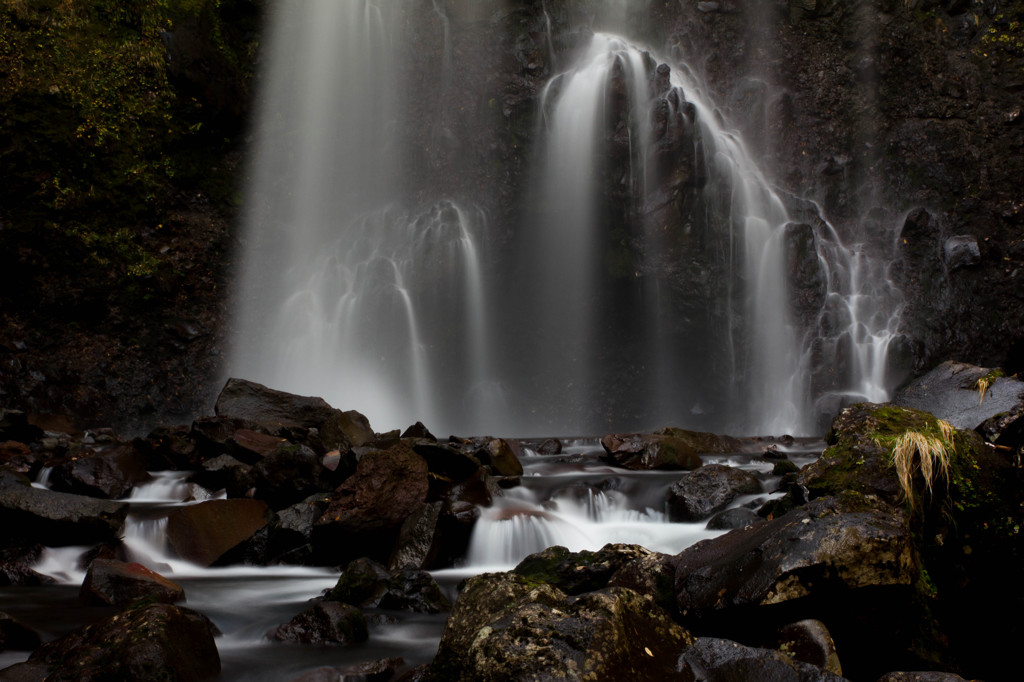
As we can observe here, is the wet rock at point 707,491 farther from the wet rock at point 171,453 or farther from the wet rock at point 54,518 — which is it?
the wet rock at point 171,453

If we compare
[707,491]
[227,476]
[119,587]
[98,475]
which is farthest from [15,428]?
[707,491]

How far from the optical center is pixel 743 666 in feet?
8.93

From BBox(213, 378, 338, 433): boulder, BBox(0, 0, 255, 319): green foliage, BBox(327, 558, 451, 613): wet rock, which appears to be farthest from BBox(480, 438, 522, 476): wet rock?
BBox(0, 0, 255, 319): green foliage

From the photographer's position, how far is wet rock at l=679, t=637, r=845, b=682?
269 cm

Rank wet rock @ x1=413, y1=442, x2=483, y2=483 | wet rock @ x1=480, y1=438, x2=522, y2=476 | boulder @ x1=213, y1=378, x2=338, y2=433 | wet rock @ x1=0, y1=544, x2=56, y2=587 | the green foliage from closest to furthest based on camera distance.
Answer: wet rock @ x1=0, y1=544, x2=56, y2=587
wet rock @ x1=413, y1=442, x2=483, y2=483
wet rock @ x1=480, y1=438, x2=522, y2=476
boulder @ x1=213, y1=378, x2=338, y2=433
the green foliage

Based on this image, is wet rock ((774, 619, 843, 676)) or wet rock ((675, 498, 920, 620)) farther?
wet rock ((675, 498, 920, 620))

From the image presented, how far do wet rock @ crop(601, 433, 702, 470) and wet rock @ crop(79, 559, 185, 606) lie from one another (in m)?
6.51

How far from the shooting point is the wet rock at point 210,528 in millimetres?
6293

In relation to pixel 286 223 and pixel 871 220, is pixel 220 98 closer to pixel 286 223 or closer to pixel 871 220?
pixel 286 223

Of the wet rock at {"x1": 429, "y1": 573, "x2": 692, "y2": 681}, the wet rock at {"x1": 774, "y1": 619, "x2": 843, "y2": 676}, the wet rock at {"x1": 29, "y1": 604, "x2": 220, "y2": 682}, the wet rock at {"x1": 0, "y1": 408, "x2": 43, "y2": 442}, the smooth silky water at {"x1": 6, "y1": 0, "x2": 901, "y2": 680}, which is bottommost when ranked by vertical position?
the wet rock at {"x1": 29, "y1": 604, "x2": 220, "y2": 682}

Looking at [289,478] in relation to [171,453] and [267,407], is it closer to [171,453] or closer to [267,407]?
[171,453]

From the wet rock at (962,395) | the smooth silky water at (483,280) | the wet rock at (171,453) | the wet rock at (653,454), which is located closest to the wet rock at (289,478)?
the wet rock at (171,453)

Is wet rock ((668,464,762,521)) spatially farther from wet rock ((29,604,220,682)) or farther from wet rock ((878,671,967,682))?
wet rock ((29,604,220,682))

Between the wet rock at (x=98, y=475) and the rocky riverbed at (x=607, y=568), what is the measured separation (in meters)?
0.04
